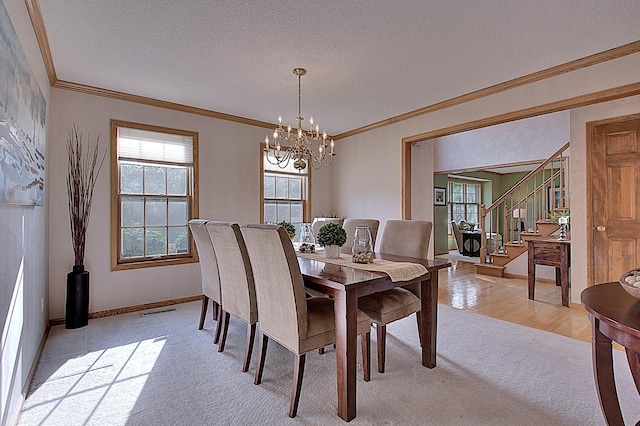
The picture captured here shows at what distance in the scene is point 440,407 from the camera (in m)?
1.96

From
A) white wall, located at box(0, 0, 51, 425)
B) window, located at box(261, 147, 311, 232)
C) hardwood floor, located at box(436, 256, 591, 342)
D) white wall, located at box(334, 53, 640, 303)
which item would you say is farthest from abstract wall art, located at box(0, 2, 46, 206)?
hardwood floor, located at box(436, 256, 591, 342)

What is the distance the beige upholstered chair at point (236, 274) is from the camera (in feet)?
7.83

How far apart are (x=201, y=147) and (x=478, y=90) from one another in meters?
3.43

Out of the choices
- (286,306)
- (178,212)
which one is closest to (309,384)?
(286,306)

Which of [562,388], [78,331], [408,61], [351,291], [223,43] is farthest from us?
[78,331]

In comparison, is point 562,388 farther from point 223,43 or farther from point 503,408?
point 223,43

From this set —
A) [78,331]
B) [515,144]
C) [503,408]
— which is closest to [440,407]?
[503,408]

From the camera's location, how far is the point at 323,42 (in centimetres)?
265

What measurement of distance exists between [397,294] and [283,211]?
309 cm

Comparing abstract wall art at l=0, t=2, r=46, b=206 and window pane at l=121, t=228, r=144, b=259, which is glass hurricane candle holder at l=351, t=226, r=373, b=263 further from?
window pane at l=121, t=228, r=144, b=259

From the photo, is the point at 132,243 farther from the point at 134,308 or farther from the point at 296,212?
the point at 296,212

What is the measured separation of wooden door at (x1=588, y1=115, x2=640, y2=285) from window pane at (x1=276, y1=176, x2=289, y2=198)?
3.95 m

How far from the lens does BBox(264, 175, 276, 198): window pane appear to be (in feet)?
16.8

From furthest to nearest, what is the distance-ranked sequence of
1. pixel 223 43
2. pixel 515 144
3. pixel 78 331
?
pixel 515 144, pixel 78 331, pixel 223 43
